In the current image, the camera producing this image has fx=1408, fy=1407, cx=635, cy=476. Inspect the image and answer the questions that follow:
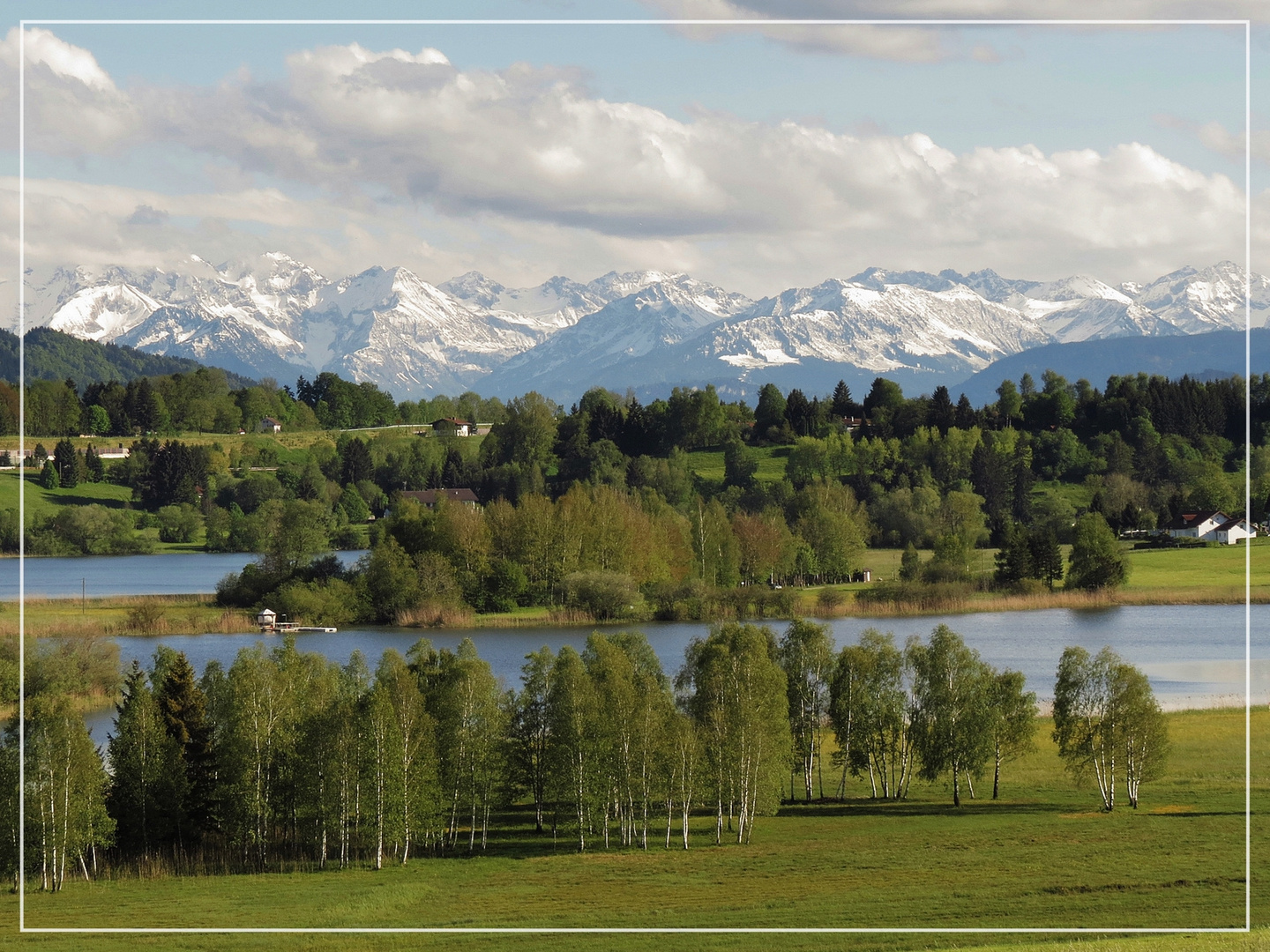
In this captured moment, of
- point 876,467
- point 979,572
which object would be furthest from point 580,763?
point 876,467

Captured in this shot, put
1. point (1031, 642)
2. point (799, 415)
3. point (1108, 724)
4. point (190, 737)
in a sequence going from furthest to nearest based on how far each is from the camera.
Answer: point (799, 415) → point (1031, 642) → point (1108, 724) → point (190, 737)

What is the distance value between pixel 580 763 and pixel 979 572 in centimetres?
4542

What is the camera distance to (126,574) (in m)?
75.8

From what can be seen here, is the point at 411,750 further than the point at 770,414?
No

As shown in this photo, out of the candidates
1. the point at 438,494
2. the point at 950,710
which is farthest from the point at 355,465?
the point at 950,710

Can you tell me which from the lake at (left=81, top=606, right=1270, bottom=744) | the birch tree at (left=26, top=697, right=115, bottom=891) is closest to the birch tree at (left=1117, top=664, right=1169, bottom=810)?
the lake at (left=81, top=606, right=1270, bottom=744)

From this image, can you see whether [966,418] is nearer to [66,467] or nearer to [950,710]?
[66,467]

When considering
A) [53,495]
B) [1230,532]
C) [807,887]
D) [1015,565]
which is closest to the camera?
[807,887]

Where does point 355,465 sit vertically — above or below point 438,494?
above

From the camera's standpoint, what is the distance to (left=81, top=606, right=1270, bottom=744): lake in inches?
1537

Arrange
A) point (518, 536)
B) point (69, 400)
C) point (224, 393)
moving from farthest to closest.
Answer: point (224, 393)
point (69, 400)
point (518, 536)

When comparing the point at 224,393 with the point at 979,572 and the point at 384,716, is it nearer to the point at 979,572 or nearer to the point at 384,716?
the point at 979,572

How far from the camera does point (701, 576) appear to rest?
66125 mm

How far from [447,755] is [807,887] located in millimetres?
7823
